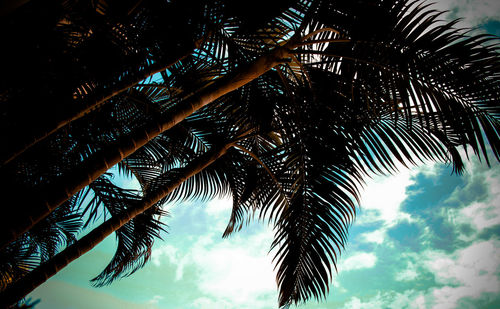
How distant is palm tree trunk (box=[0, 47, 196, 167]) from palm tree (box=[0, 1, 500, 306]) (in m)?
0.24

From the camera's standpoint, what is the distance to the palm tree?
1.17 metres

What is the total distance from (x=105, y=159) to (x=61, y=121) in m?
0.38

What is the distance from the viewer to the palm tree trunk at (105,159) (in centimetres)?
118

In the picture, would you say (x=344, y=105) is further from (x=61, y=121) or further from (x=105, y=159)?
(x=61, y=121)

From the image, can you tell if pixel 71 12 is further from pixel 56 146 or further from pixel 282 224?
pixel 282 224

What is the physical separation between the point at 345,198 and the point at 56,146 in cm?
289

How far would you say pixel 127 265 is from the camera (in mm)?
2562

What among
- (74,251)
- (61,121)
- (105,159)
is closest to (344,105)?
(105,159)

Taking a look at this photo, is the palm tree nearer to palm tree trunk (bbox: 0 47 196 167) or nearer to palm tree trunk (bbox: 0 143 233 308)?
palm tree trunk (bbox: 0 47 196 167)

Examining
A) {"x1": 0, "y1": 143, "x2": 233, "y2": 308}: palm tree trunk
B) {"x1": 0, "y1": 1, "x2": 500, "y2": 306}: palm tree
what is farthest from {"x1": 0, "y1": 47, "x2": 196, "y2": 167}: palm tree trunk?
{"x1": 0, "y1": 143, "x2": 233, "y2": 308}: palm tree trunk

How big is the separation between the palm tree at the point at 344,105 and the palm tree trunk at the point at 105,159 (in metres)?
0.01

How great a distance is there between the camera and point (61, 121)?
1.42 m

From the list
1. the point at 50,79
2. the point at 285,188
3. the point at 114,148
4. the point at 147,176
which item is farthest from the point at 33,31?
the point at 285,188

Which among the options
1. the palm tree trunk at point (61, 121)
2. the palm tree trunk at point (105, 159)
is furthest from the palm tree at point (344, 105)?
the palm tree trunk at point (61, 121)
